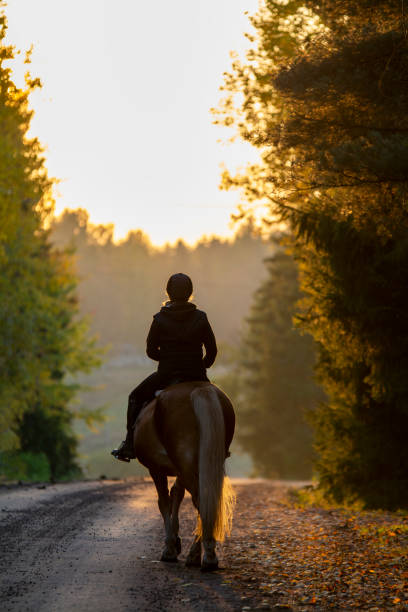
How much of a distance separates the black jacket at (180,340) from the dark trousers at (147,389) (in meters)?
0.02

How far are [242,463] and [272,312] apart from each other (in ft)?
133

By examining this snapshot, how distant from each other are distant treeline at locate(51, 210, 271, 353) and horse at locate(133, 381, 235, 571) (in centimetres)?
11727

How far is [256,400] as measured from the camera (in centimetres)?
4666

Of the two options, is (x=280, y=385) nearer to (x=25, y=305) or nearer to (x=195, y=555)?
(x=25, y=305)

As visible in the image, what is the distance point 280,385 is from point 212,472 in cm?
3710

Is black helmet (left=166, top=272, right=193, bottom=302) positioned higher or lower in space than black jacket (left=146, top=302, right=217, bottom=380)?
higher

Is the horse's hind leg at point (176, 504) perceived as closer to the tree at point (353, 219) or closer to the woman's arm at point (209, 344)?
the woman's arm at point (209, 344)

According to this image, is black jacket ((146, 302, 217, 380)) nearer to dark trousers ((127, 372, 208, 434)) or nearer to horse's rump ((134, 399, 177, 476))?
dark trousers ((127, 372, 208, 434))

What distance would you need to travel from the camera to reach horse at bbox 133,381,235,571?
762 cm

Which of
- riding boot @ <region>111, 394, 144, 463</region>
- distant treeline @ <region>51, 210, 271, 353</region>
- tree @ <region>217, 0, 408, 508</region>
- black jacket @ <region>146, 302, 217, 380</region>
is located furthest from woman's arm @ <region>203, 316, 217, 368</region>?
distant treeline @ <region>51, 210, 271, 353</region>

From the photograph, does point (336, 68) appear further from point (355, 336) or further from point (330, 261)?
point (355, 336)

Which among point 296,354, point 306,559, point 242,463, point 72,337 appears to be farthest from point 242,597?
point 242,463

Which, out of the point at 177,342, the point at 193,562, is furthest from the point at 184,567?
the point at 177,342

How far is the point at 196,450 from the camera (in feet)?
25.6
